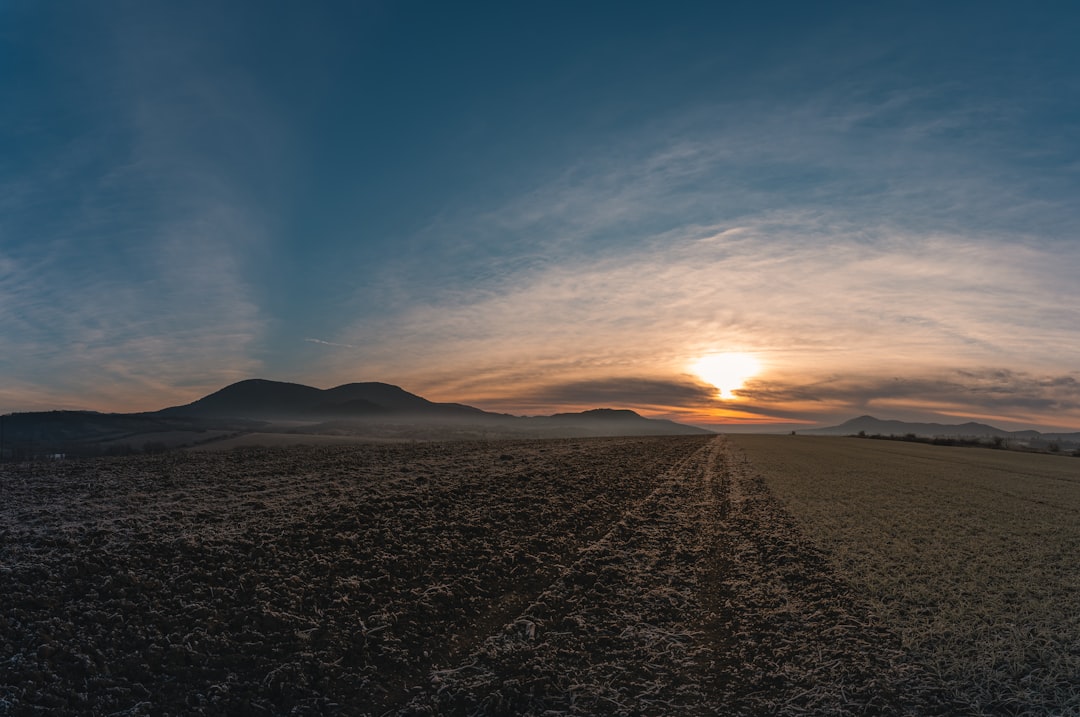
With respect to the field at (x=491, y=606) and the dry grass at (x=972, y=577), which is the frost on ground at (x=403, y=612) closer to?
the field at (x=491, y=606)

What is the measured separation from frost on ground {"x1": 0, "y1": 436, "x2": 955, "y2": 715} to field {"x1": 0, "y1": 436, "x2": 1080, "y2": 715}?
0.04 metres

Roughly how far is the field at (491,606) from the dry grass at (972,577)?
7cm

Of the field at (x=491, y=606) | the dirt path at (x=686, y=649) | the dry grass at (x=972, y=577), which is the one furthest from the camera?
the dry grass at (x=972, y=577)

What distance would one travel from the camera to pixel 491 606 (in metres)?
9.18

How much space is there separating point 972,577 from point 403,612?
38.1 feet

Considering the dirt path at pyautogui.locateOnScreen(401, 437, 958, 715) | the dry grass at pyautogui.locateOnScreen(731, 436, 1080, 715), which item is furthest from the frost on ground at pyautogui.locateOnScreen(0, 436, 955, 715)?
the dry grass at pyautogui.locateOnScreen(731, 436, 1080, 715)

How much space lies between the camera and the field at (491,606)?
6633 mm

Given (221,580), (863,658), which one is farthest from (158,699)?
(863,658)

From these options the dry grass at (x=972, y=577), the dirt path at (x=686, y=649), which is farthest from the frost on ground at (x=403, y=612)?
the dry grass at (x=972, y=577)

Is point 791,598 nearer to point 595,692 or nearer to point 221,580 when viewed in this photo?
point 595,692

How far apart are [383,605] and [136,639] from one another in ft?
10.8

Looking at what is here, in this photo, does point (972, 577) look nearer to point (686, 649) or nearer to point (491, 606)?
point (686, 649)

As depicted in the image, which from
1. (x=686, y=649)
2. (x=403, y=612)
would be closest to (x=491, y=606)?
(x=403, y=612)

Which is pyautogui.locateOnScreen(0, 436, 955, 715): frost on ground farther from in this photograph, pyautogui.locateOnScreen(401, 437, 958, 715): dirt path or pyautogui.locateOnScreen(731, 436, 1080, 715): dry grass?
pyautogui.locateOnScreen(731, 436, 1080, 715): dry grass
